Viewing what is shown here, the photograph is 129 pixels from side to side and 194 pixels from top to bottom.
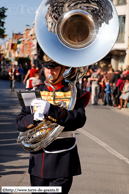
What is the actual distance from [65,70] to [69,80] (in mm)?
100

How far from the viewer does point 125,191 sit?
439 centimetres

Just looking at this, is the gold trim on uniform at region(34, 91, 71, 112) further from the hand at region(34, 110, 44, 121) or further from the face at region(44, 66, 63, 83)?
the hand at region(34, 110, 44, 121)

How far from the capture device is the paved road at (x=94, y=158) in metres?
4.58

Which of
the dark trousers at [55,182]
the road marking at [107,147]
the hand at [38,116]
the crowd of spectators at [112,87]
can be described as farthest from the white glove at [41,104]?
the crowd of spectators at [112,87]

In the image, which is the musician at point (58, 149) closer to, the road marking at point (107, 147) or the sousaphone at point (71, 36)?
the sousaphone at point (71, 36)

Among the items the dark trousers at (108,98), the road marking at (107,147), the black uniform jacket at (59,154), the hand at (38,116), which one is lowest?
the road marking at (107,147)

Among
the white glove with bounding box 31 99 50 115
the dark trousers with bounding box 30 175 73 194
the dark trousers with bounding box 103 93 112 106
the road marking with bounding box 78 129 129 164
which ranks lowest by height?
the road marking with bounding box 78 129 129 164

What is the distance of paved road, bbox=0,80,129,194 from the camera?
4.58 metres

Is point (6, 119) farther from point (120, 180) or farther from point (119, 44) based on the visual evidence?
point (119, 44)

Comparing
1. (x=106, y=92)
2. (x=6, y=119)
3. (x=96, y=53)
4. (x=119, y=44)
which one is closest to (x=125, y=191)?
(x=96, y=53)

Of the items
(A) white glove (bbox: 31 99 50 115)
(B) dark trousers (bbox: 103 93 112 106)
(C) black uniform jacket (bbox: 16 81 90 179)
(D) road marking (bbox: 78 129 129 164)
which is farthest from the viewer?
(B) dark trousers (bbox: 103 93 112 106)

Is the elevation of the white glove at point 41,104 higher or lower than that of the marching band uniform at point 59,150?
higher

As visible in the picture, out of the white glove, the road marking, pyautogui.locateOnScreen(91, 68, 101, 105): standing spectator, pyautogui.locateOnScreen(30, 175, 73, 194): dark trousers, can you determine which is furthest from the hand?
pyautogui.locateOnScreen(91, 68, 101, 105): standing spectator

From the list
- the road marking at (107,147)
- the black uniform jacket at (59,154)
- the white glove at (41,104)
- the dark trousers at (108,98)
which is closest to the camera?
the white glove at (41,104)
